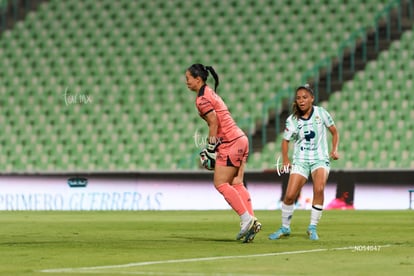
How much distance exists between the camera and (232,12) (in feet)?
98.3

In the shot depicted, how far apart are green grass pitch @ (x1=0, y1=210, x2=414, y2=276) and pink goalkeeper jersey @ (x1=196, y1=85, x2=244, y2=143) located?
1273 mm

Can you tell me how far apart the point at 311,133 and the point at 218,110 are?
1348mm

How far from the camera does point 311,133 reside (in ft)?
44.1

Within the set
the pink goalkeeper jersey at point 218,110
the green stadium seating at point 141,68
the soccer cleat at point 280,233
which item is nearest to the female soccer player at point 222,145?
the pink goalkeeper jersey at point 218,110

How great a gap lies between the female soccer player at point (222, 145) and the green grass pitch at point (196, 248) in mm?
362

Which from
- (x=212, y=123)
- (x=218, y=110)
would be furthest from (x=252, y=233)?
(x=218, y=110)

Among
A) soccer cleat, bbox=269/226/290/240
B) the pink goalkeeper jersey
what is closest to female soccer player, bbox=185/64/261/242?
the pink goalkeeper jersey

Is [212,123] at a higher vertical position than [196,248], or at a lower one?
higher

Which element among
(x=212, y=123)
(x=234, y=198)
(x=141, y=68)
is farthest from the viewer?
(x=141, y=68)

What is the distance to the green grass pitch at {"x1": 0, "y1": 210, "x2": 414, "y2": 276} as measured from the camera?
912 centimetres

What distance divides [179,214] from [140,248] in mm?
10648
